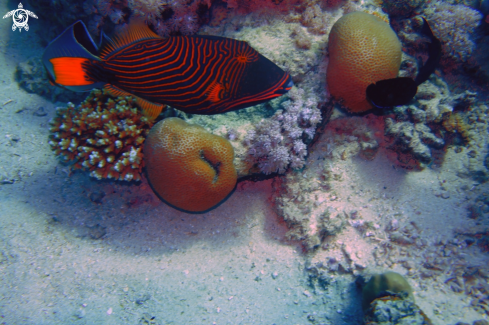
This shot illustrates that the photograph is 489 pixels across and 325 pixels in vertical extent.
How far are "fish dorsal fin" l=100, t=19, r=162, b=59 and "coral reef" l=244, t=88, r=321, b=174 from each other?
181cm

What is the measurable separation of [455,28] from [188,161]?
17.3ft

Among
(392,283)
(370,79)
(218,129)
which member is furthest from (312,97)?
(392,283)

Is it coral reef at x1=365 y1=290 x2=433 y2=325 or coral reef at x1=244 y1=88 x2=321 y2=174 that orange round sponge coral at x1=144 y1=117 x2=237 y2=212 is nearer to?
coral reef at x1=244 y1=88 x2=321 y2=174

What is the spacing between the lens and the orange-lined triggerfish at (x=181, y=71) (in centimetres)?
262

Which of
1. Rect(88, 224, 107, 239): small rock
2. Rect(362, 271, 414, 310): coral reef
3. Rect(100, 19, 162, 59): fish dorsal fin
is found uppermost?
Rect(100, 19, 162, 59): fish dorsal fin

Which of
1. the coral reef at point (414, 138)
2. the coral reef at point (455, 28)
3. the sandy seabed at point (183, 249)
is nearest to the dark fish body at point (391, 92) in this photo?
the coral reef at point (414, 138)

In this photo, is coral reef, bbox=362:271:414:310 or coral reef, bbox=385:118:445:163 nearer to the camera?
coral reef, bbox=362:271:414:310

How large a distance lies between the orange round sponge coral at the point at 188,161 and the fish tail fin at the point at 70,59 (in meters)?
1.05

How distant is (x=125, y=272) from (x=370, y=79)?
4459 millimetres

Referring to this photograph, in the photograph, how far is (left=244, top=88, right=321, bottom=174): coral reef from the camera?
326cm

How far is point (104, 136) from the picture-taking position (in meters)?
3.57

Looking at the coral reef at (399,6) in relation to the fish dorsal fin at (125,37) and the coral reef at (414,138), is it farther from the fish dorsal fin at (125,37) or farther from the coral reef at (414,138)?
the fish dorsal fin at (125,37)

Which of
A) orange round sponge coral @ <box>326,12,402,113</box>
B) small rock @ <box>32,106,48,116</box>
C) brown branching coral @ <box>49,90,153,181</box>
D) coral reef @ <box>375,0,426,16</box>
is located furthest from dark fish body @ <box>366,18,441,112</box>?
small rock @ <box>32,106,48,116</box>

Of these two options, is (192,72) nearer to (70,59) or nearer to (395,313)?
(70,59)
